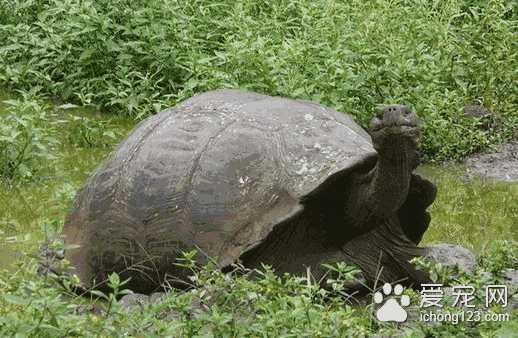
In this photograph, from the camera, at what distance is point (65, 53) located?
8.77 meters

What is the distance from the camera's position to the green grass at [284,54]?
301 inches

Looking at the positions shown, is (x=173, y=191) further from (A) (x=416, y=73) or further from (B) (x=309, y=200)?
(A) (x=416, y=73)

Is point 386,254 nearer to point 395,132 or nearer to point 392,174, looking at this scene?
point 392,174

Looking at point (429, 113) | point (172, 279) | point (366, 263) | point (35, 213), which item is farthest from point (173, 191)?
point (429, 113)

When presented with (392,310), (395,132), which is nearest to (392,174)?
(395,132)

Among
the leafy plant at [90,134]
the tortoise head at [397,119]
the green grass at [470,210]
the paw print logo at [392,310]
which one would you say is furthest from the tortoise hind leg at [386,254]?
the leafy plant at [90,134]

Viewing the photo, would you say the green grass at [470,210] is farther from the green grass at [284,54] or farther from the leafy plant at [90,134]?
the leafy plant at [90,134]

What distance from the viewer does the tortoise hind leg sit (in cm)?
533

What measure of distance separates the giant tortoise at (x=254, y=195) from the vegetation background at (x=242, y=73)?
333 mm

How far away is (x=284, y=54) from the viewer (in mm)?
7773

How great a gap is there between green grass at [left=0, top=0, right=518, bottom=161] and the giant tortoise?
6.60ft

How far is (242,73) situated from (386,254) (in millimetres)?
2520

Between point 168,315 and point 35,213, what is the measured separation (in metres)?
2.56

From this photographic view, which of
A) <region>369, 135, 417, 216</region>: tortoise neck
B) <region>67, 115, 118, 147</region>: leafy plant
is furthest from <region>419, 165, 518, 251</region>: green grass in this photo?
<region>67, 115, 118, 147</region>: leafy plant
